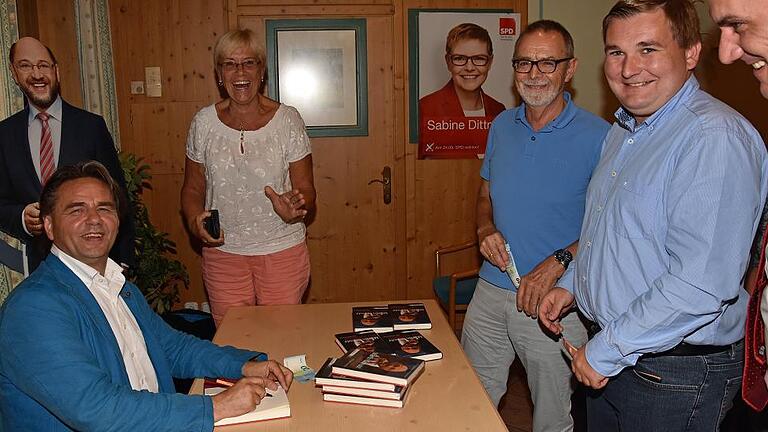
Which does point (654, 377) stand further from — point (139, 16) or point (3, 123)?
point (139, 16)

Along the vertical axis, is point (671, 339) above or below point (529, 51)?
below

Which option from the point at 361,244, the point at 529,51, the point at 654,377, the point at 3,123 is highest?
the point at 529,51

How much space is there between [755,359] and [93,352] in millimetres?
1532

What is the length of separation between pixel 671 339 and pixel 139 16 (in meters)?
4.03

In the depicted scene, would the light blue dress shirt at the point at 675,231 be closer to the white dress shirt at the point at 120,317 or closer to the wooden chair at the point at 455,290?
the white dress shirt at the point at 120,317

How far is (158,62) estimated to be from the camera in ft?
14.7

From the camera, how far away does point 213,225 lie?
2.71 metres

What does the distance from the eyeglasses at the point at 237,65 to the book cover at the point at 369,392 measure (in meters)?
1.61

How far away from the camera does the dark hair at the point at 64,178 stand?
5.98ft

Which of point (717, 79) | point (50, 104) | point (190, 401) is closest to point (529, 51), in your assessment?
point (717, 79)

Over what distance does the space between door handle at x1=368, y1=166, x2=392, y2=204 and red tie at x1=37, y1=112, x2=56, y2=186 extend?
233 centimetres

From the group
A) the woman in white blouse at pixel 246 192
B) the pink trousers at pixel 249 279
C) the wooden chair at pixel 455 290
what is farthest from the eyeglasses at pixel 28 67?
the wooden chair at pixel 455 290

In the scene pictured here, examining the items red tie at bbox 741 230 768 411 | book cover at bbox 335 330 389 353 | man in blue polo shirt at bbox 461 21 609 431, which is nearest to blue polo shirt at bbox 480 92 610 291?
man in blue polo shirt at bbox 461 21 609 431

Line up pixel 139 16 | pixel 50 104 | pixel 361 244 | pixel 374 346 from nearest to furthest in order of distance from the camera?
pixel 374 346, pixel 50 104, pixel 139 16, pixel 361 244
